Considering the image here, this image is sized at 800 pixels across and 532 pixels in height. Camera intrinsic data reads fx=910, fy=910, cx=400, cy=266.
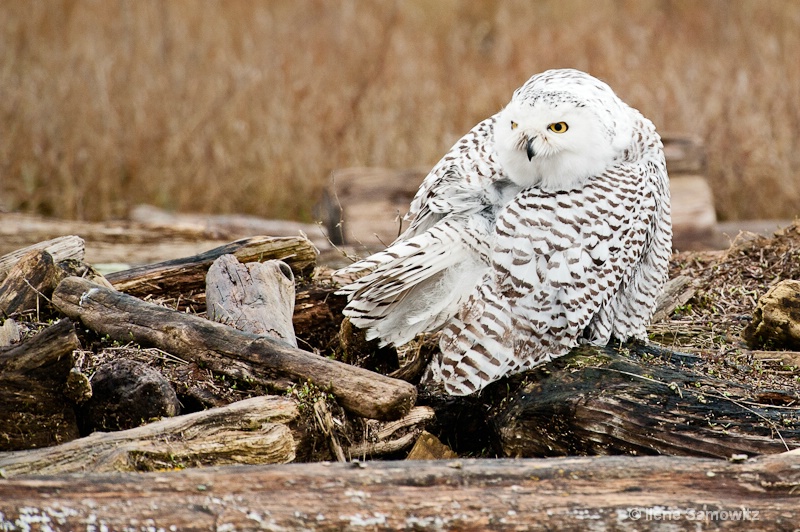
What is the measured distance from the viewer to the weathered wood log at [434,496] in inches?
95.4

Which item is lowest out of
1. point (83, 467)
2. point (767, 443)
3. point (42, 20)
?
point (767, 443)

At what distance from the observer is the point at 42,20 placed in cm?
1004

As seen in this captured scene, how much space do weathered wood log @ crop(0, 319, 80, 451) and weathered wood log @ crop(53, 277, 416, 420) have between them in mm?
562

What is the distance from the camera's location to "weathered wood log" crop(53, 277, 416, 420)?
3.30 meters

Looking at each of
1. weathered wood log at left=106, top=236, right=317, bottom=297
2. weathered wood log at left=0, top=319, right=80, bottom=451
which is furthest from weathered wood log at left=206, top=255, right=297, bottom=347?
weathered wood log at left=0, top=319, right=80, bottom=451

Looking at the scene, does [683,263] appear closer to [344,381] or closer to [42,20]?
[344,381]

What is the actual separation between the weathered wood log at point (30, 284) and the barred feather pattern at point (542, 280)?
5.77 feet

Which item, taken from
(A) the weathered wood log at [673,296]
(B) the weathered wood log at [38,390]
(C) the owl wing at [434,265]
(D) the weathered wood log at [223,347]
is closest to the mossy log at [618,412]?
(C) the owl wing at [434,265]

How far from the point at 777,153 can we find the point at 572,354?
5779mm

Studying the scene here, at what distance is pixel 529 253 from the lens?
3.67 metres

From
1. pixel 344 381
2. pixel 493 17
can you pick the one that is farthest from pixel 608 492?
pixel 493 17

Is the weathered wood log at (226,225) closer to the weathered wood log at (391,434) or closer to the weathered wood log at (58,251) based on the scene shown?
the weathered wood log at (58,251)

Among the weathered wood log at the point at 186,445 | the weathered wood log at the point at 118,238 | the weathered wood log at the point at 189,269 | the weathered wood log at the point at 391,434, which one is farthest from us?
the weathered wood log at the point at 118,238

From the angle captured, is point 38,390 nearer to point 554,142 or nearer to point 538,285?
point 538,285
